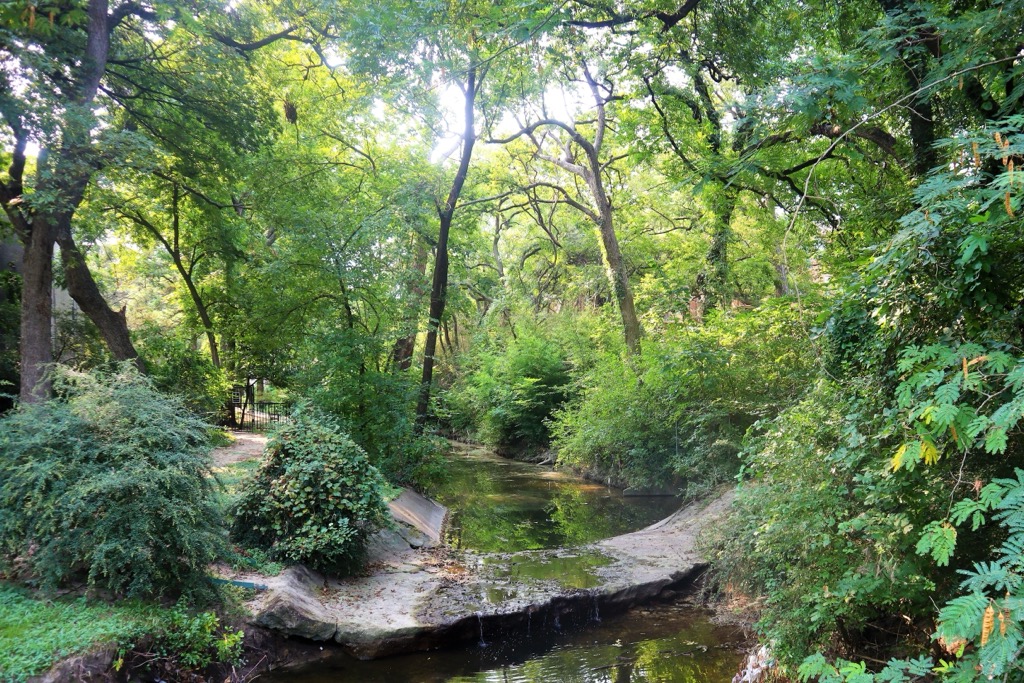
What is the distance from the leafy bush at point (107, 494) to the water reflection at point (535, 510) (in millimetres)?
5313

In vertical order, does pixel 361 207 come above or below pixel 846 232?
above

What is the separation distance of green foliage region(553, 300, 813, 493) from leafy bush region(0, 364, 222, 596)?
7187 millimetres

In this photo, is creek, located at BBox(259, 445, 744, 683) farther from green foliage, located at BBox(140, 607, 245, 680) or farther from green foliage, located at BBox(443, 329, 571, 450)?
green foliage, located at BBox(443, 329, 571, 450)

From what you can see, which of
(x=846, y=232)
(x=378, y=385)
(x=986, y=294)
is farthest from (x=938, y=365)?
(x=378, y=385)

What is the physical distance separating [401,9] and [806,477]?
8104 millimetres

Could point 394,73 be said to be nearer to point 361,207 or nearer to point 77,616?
point 361,207

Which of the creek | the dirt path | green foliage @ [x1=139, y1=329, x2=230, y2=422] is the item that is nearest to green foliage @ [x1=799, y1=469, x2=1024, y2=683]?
the creek

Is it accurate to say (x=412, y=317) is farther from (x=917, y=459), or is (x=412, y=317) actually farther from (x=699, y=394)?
(x=917, y=459)

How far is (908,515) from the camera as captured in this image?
4336 mm

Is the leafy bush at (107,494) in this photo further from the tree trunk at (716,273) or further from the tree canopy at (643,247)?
the tree trunk at (716,273)

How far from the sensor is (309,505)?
7.72 metres

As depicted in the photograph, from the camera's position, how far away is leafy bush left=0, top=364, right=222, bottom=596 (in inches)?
214

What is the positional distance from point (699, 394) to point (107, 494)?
971 cm

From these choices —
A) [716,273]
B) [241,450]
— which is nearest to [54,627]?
[241,450]
